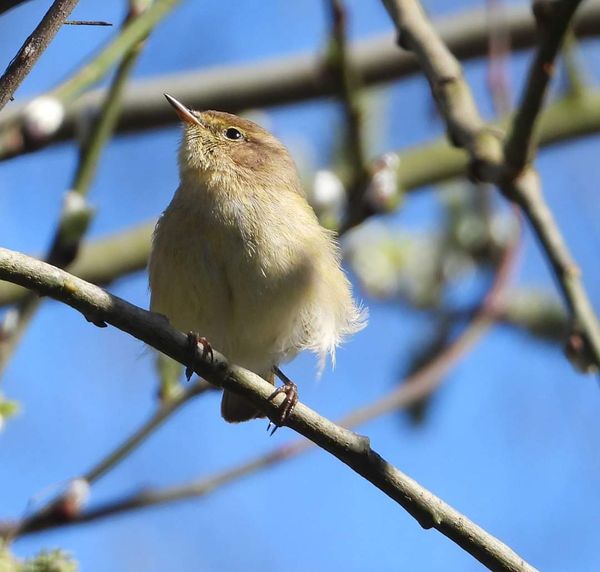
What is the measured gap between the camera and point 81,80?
10.8 feet

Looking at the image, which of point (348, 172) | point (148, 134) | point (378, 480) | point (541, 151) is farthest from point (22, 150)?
point (541, 151)

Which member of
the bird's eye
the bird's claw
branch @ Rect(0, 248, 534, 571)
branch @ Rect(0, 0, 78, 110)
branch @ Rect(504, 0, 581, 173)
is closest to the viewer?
branch @ Rect(0, 0, 78, 110)

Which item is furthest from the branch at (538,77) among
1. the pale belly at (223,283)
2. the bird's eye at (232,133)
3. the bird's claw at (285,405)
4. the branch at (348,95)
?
the bird's eye at (232,133)

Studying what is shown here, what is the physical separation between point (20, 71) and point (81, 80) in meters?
1.13

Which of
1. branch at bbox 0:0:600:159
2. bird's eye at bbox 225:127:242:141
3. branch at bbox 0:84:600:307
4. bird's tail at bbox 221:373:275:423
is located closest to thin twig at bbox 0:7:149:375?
bird's eye at bbox 225:127:242:141

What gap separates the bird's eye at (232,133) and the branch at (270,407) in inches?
82.1

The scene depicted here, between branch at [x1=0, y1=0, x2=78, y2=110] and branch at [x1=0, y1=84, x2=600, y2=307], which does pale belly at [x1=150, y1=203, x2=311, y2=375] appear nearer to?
branch at [x1=0, y1=84, x2=600, y2=307]

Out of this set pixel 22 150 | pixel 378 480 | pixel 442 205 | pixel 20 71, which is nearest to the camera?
pixel 20 71

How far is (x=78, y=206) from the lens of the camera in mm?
3617

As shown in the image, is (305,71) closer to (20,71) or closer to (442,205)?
(442,205)

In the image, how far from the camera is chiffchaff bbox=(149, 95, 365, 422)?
13.3 feet

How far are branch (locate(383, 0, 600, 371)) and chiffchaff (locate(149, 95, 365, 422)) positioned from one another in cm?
81

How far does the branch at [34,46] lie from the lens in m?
2.17

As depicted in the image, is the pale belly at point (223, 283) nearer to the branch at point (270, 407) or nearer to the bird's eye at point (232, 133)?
the bird's eye at point (232, 133)
